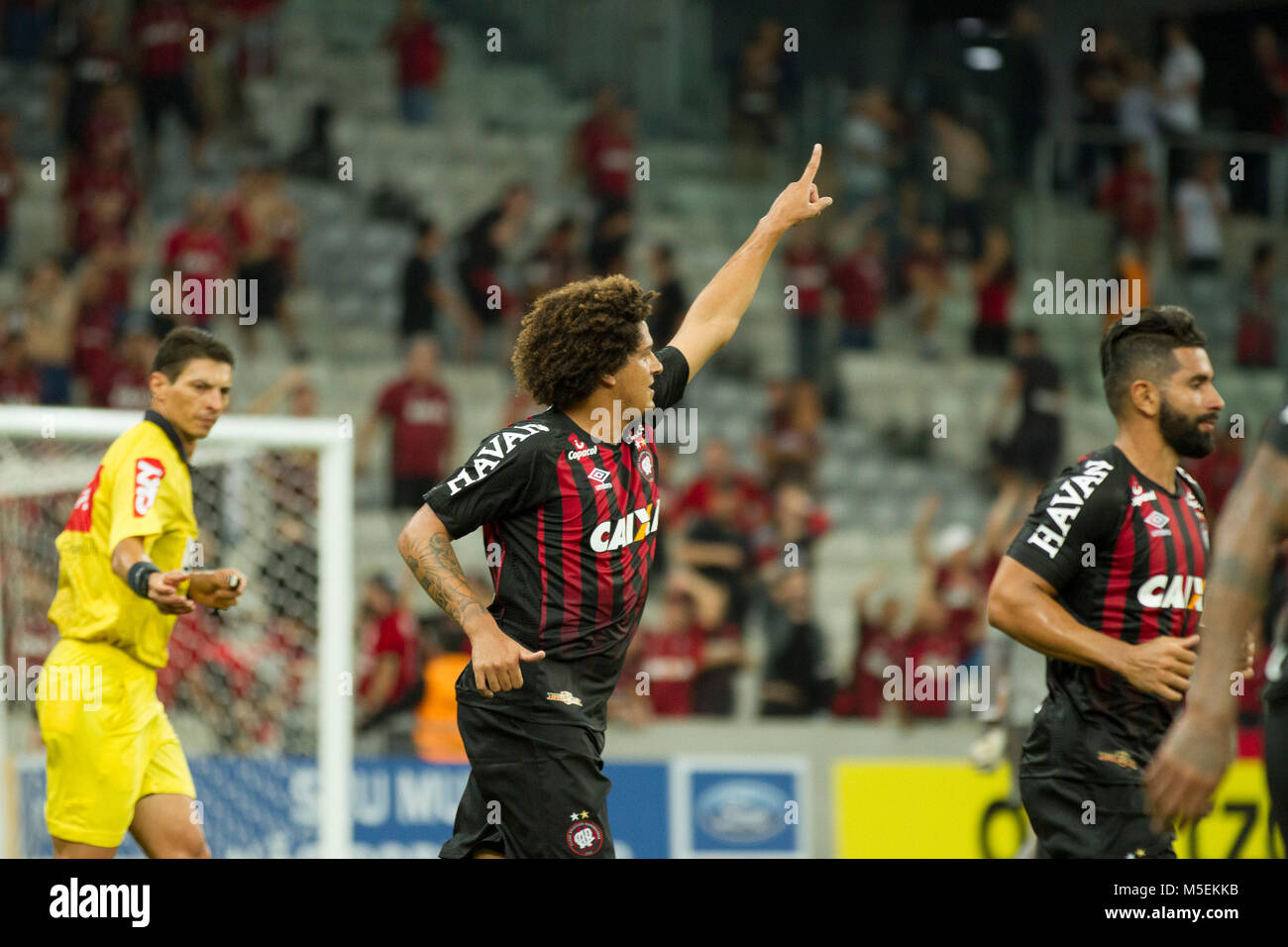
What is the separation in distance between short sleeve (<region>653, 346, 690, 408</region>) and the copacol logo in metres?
5.99

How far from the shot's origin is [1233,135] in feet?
65.5

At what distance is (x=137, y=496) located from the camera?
606 cm

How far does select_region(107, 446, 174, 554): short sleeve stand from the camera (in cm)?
599

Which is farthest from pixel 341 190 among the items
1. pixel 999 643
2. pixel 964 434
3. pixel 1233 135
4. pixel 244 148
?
pixel 1233 135

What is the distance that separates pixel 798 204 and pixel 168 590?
8.82 ft

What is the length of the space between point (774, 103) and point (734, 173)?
96 cm

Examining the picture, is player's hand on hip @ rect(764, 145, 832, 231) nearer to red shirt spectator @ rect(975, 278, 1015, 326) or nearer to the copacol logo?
the copacol logo

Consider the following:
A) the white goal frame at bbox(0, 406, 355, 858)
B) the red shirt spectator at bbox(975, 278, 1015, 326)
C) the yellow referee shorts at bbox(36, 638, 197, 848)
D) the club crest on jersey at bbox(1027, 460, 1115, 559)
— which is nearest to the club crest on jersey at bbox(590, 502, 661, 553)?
the club crest on jersey at bbox(1027, 460, 1115, 559)

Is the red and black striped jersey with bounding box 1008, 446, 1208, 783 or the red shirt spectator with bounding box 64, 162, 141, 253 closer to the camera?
the red and black striped jersey with bounding box 1008, 446, 1208, 783

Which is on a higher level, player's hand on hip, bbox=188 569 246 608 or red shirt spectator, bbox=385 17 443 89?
red shirt spectator, bbox=385 17 443 89

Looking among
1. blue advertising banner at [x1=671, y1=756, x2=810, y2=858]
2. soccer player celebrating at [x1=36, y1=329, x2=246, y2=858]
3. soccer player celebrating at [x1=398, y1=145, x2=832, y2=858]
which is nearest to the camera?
soccer player celebrating at [x1=398, y1=145, x2=832, y2=858]

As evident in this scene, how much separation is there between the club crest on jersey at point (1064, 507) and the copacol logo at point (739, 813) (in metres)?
6.38

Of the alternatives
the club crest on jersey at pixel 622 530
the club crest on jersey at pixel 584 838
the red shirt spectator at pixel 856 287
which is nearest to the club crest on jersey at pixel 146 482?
the club crest on jersey at pixel 622 530

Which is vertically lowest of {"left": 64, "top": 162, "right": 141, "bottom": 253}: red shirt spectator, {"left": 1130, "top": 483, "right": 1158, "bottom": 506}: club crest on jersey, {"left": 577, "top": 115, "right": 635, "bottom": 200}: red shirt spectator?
{"left": 1130, "top": 483, "right": 1158, "bottom": 506}: club crest on jersey
